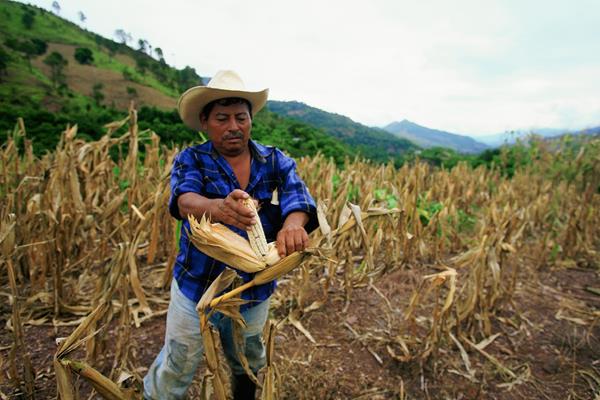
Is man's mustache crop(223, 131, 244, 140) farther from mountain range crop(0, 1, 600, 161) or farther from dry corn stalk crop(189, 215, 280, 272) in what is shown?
mountain range crop(0, 1, 600, 161)

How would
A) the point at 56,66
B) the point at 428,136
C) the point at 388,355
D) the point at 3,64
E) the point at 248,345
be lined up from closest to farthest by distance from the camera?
the point at 248,345
the point at 388,355
the point at 3,64
the point at 56,66
the point at 428,136

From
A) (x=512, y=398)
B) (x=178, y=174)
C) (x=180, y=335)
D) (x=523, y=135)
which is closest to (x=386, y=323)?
(x=512, y=398)

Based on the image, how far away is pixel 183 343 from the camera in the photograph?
1.27 m

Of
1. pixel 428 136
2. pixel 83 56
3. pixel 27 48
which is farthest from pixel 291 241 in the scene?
pixel 428 136

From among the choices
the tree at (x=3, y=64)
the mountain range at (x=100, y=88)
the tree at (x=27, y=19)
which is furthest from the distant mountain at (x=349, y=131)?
the tree at (x=27, y=19)

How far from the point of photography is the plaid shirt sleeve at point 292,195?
1188 mm

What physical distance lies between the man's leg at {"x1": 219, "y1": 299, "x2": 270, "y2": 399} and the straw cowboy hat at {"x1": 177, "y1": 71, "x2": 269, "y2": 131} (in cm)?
82

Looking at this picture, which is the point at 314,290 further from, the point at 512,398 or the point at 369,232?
the point at 512,398

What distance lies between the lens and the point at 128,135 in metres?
2.56

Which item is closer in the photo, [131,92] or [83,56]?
[131,92]

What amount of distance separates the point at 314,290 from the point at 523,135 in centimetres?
797

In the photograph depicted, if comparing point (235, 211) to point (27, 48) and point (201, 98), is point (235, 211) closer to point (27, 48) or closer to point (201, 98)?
point (201, 98)

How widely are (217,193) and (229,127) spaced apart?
0.79ft

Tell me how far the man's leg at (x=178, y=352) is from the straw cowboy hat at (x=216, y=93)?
2.27ft
